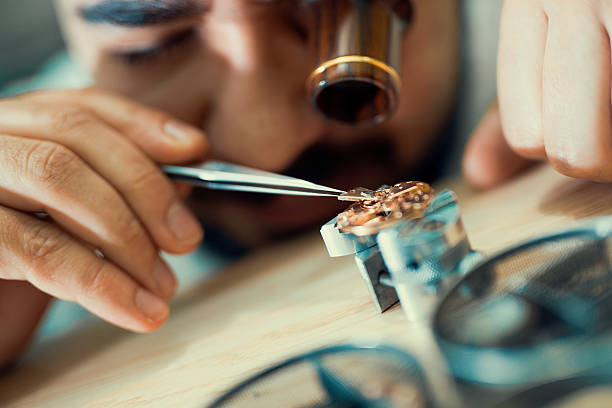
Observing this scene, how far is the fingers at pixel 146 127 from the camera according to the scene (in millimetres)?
709

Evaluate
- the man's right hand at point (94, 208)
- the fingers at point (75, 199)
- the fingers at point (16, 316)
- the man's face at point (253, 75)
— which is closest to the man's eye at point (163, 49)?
the man's face at point (253, 75)

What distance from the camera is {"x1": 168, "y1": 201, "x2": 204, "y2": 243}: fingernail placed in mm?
688

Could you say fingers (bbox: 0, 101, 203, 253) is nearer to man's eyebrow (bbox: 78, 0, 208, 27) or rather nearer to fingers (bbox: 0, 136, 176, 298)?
fingers (bbox: 0, 136, 176, 298)

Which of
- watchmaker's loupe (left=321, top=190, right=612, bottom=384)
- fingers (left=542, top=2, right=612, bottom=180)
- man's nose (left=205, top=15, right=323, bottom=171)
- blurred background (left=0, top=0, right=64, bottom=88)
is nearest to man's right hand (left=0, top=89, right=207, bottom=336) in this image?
man's nose (left=205, top=15, right=323, bottom=171)

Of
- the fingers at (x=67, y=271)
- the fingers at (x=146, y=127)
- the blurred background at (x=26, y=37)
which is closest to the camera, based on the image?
the fingers at (x=67, y=271)

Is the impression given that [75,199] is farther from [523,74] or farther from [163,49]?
[523,74]

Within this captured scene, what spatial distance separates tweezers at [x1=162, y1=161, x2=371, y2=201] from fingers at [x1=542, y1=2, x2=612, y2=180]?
171 mm

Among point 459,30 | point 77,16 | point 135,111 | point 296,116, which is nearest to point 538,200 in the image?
point 296,116

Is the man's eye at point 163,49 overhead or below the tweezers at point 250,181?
overhead

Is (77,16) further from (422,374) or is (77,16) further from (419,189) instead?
(422,374)

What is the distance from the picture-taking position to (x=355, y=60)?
56 cm

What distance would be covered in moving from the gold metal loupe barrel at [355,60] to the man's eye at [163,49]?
0.20 m

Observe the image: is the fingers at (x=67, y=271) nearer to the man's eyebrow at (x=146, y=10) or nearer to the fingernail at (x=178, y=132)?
the fingernail at (x=178, y=132)

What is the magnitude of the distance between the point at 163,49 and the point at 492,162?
0.48 meters
